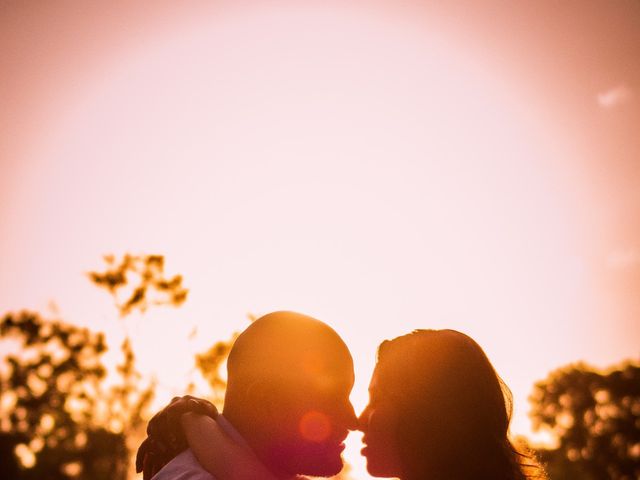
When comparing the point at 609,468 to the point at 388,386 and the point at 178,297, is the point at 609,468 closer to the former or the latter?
the point at 178,297

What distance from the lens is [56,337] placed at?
23828 millimetres

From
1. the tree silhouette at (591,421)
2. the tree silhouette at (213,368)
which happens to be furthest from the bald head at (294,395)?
the tree silhouette at (591,421)

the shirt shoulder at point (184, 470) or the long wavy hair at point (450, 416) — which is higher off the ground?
the long wavy hair at point (450, 416)

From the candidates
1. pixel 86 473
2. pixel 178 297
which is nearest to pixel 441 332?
pixel 178 297

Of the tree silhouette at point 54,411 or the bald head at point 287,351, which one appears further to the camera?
the tree silhouette at point 54,411

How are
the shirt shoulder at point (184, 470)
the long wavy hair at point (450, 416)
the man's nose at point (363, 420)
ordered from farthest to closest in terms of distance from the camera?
the man's nose at point (363, 420)
the long wavy hair at point (450, 416)
the shirt shoulder at point (184, 470)

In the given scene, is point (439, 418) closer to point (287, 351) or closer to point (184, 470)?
point (287, 351)

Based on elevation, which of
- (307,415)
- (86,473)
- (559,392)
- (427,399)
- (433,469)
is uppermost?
(559,392)

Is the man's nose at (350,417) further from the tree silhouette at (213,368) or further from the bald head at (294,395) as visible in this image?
the tree silhouette at (213,368)

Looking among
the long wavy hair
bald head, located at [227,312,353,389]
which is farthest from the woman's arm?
the long wavy hair

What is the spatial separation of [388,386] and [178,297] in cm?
1468

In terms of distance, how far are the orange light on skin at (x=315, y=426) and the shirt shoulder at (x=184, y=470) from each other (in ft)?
1.86

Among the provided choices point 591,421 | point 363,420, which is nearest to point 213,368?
point 363,420

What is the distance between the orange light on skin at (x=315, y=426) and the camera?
2.82 meters
